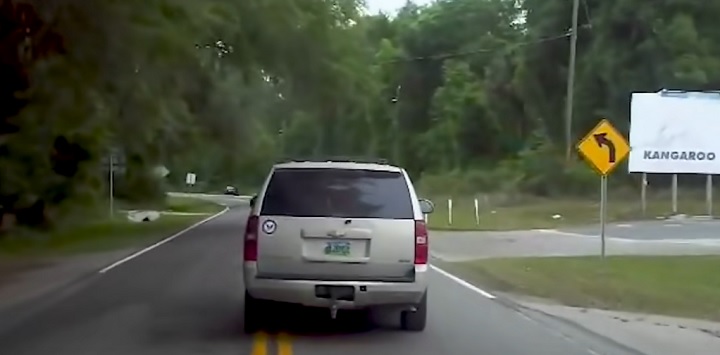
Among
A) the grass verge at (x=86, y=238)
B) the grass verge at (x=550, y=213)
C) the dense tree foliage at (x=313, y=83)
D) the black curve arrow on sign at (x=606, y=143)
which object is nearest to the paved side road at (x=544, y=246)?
the black curve arrow on sign at (x=606, y=143)

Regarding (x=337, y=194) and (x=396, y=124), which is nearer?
(x=337, y=194)

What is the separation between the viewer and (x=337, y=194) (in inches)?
502

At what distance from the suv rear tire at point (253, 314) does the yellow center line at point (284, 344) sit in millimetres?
304

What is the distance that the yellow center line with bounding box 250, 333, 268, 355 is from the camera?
1174cm

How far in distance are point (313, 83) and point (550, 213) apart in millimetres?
16070

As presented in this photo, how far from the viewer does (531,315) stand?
15875 millimetres

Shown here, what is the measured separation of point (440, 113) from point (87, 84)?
59.8 m

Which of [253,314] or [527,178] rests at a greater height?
[527,178]

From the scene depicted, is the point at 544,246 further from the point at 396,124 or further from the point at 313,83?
the point at 396,124

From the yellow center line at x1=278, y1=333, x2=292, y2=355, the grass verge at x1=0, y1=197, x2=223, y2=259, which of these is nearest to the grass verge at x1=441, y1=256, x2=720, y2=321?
the yellow center line at x1=278, y1=333, x2=292, y2=355

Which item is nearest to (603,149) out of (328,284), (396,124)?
(328,284)

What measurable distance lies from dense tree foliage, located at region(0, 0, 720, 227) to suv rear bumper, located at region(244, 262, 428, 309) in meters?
10.6

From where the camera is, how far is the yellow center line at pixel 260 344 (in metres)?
11.7

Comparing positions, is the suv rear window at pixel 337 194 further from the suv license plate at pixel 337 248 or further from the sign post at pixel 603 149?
the sign post at pixel 603 149
